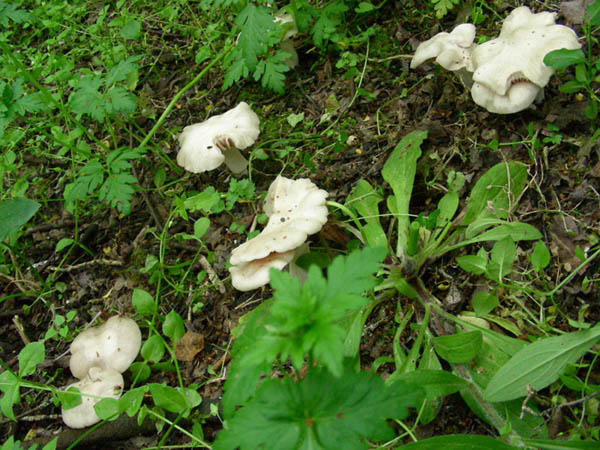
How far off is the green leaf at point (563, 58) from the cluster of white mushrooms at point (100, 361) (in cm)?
236

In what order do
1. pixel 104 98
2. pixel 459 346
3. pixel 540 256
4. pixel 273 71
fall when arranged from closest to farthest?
pixel 459 346, pixel 540 256, pixel 104 98, pixel 273 71

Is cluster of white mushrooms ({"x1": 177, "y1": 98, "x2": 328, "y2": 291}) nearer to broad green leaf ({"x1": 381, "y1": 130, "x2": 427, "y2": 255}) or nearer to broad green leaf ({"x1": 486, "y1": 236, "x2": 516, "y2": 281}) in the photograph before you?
broad green leaf ({"x1": 381, "y1": 130, "x2": 427, "y2": 255})

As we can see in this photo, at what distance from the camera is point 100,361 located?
99.0 inches

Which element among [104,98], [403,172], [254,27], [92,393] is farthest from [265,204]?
[92,393]

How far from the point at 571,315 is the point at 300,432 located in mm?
1415

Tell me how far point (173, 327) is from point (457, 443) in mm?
1480

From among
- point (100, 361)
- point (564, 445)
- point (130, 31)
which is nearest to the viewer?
point (564, 445)

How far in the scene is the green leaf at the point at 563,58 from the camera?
2.18 m

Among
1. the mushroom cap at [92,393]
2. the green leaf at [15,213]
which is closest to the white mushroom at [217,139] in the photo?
the green leaf at [15,213]

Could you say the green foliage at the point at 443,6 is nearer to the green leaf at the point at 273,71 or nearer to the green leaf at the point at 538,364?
the green leaf at the point at 273,71

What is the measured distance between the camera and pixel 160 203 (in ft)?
10.4

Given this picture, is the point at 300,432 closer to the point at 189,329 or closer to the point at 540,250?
the point at 540,250

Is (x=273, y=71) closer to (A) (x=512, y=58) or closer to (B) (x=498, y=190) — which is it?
(A) (x=512, y=58)

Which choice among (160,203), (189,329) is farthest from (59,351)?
(160,203)
